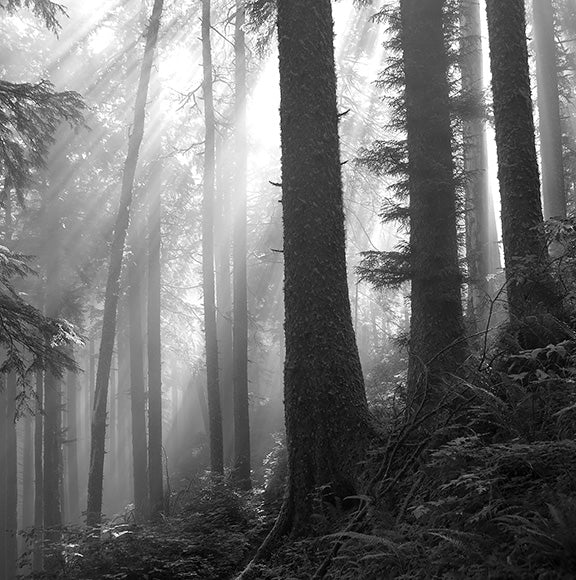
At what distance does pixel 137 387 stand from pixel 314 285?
16.3 metres

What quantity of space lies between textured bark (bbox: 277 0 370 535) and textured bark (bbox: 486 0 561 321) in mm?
1828

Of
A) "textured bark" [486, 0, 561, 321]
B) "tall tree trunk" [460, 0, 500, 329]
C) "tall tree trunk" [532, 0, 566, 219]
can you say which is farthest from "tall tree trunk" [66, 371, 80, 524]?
"textured bark" [486, 0, 561, 321]

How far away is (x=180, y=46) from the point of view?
17906 mm

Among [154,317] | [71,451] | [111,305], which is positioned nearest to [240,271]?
[111,305]

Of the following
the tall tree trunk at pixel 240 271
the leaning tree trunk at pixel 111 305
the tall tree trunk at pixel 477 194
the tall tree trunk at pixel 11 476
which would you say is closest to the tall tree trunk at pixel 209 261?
the tall tree trunk at pixel 240 271

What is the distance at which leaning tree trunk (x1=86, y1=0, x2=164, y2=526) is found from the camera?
13.2 metres

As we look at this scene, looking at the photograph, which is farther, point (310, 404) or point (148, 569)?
point (148, 569)

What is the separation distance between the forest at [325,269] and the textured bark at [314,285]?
24 mm

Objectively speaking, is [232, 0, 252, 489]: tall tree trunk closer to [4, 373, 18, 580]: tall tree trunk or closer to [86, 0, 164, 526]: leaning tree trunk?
[86, 0, 164, 526]: leaning tree trunk

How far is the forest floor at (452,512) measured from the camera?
2.94 m

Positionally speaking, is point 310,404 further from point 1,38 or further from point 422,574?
point 1,38

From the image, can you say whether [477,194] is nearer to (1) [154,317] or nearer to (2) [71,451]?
(1) [154,317]

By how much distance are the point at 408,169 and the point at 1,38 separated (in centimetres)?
1731

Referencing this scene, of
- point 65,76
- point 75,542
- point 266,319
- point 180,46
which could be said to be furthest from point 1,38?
point 75,542
